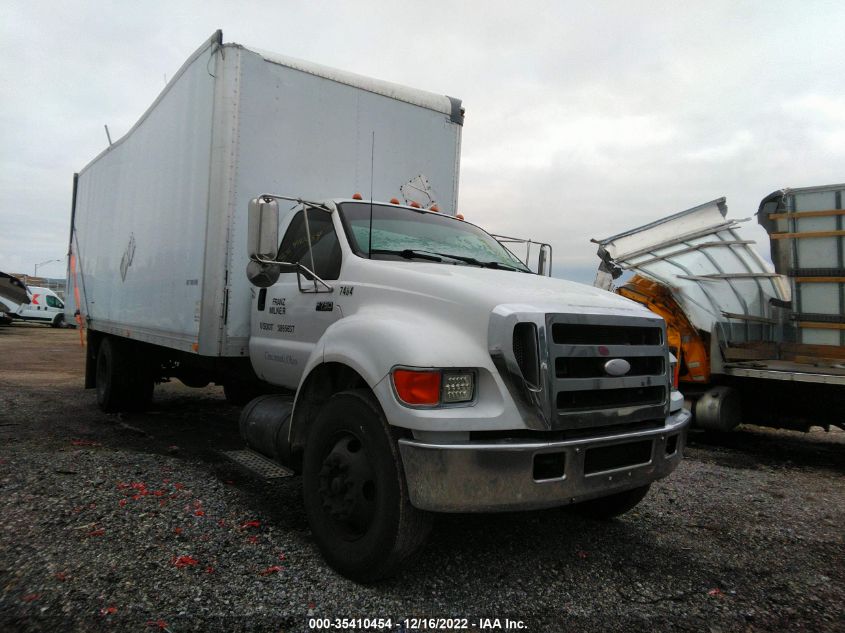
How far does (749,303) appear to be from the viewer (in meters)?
6.97

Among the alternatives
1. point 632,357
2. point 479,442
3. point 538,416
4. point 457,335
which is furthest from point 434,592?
point 632,357

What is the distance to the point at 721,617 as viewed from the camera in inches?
107

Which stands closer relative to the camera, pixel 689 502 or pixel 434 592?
pixel 434 592

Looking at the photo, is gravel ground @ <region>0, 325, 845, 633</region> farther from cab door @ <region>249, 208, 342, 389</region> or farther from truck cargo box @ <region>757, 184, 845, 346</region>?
truck cargo box @ <region>757, 184, 845, 346</region>

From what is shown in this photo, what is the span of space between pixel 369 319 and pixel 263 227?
1.03 m

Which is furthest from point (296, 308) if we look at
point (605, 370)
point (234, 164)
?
point (605, 370)

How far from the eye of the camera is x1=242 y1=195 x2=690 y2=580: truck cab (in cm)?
258

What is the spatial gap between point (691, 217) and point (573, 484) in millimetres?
5971

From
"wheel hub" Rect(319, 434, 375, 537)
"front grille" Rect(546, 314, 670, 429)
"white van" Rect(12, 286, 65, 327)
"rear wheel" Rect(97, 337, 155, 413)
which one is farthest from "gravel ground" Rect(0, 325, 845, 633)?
"white van" Rect(12, 286, 65, 327)

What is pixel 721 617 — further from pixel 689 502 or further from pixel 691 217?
pixel 691 217

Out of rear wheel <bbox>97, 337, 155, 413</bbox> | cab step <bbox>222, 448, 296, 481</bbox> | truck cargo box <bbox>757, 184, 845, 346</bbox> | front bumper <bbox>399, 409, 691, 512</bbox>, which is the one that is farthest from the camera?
rear wheel <bbox>97, 337, 155, 413</bbox>

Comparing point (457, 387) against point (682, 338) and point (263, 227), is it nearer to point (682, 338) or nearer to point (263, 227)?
point (263, 227)

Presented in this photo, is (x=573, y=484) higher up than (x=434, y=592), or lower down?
higher up

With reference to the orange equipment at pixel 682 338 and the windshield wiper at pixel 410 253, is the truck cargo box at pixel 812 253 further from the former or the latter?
the windshield wiper at pixel 410 253
